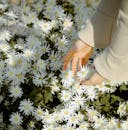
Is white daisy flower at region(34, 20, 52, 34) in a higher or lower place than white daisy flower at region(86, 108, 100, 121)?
higher

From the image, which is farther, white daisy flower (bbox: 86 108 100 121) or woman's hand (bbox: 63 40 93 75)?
white daisy flower (bbox: 86 108 100 121)

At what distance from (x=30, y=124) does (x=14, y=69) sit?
0.41 m

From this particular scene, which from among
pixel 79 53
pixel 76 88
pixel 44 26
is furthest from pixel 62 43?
pixel 79 53

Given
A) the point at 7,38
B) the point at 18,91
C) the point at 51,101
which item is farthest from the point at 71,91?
the point at 7,38

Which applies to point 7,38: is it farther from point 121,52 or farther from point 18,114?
point 121,52

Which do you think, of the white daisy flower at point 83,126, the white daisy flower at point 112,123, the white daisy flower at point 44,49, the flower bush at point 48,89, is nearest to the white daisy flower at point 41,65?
the flower bush at point 48,89

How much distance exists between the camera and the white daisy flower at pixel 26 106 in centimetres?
312

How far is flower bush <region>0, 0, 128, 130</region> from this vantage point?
3.04 m

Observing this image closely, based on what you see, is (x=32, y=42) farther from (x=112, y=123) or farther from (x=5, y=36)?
(x=112, y=123)

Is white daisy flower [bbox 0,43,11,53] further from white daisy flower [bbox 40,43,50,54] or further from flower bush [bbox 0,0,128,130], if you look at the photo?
white daisy flower [bbox 40,43,50,54]

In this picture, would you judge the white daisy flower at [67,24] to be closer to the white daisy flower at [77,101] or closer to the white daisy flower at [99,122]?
the white daisy flower at [77,101]

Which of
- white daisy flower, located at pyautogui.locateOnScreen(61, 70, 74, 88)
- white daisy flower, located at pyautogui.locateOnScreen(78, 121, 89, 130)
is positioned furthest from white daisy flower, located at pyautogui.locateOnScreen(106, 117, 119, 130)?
white daisy flower, located at pyautogui.locateOnScreen(61, 70, 74, 88)

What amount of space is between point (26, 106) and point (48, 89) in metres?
0.21

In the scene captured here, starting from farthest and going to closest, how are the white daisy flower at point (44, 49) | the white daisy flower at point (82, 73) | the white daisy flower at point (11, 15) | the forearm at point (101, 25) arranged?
the white daisy flower at point (11, 15), the white daisy flower at point (44, 49), the white daisy flower at point (82, 73), the forearm at point (101, 25)
